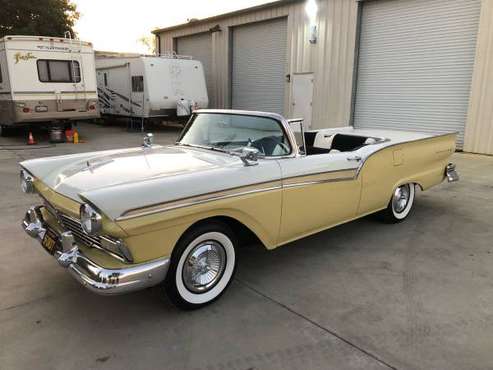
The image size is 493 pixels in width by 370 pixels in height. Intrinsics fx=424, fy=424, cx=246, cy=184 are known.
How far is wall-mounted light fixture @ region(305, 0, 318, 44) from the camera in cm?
1434

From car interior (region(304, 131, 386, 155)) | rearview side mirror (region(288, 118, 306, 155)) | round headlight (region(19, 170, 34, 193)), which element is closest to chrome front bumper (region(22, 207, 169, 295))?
round headlight (region(19, 170, 34, 193))

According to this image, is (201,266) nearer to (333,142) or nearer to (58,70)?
(333,142)

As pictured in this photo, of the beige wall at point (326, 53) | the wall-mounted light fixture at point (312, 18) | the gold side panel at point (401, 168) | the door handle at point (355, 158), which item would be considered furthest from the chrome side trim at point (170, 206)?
Result: the wall-mounted light fixture at point (312, 18)

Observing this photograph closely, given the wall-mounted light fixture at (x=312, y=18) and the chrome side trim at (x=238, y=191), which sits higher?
the wall-mounted light fixture at (x=312, y=18)

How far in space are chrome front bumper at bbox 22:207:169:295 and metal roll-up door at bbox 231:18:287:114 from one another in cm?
1429

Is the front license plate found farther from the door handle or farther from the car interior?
the car interior

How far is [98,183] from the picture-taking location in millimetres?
3008

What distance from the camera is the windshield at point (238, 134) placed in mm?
3809

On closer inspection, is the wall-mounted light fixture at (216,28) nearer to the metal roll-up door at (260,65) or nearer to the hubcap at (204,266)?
the metal roll-up door at (260,65)

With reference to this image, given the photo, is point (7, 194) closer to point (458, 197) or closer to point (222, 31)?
point (458, 197)

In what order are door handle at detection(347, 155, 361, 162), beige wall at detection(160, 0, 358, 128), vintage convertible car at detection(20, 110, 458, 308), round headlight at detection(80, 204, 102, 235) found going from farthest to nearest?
beige wall at detection(160, 0, 358, 128)
door handle at detection(347, 155, 361, 162)
vintage convertible car at detection(20, 110, 458, 308)
round headlight at detection(80, 204, 102, 235)

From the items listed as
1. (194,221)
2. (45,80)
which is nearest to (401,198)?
(194,221)

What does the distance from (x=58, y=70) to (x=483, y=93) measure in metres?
11.5

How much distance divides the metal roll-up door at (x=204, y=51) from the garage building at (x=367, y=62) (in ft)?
3.15
